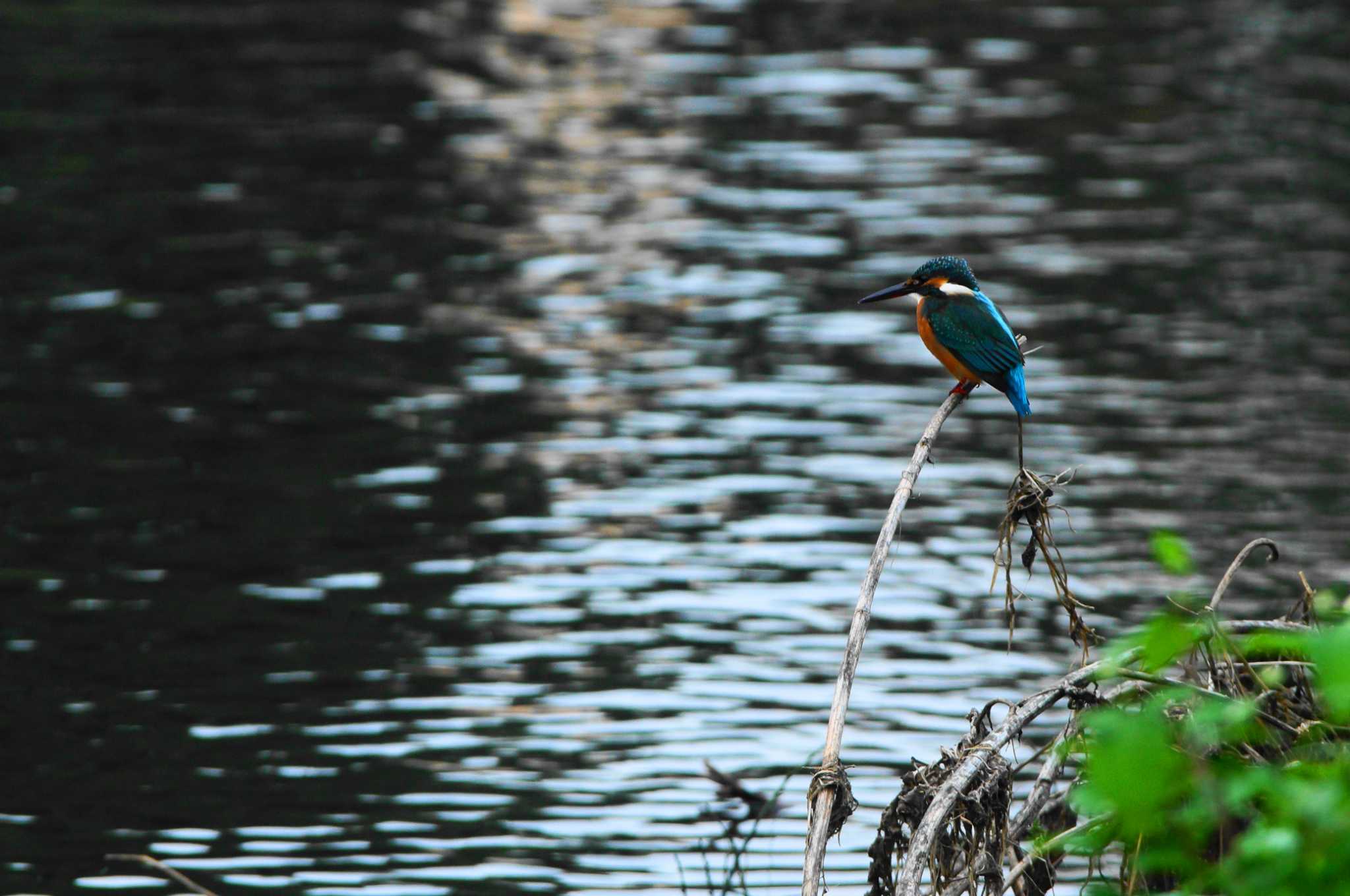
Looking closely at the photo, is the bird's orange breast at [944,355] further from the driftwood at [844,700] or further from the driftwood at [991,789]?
the driftwood at [991,789]

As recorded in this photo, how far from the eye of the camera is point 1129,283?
58.0 feet

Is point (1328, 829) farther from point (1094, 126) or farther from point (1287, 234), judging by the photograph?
point (1094, 126)

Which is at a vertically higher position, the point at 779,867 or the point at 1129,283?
the point at 1129,283

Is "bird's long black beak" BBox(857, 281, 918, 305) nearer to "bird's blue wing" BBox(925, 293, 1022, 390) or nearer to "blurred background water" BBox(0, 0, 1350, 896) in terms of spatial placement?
"bird's blue wing" BBox(925, 293, 1022, 390)

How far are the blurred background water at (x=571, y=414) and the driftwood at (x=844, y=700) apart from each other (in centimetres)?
331

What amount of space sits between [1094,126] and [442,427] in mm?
12463

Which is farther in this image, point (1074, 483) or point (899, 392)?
point (899, 392)

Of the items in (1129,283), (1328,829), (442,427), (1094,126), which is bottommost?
(1328,829)

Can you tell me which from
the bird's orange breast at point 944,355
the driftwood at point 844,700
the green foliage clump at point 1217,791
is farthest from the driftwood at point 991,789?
the bird's orange breast at point 944,355

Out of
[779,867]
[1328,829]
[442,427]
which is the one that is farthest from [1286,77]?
[1328,829]

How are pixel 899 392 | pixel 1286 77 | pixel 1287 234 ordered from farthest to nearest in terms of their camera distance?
pixel 1286 77
pixel 1287 234
pixel 899 392

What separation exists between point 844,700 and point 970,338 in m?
1.63

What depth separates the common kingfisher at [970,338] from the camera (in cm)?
602

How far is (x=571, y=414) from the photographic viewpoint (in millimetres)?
14562
